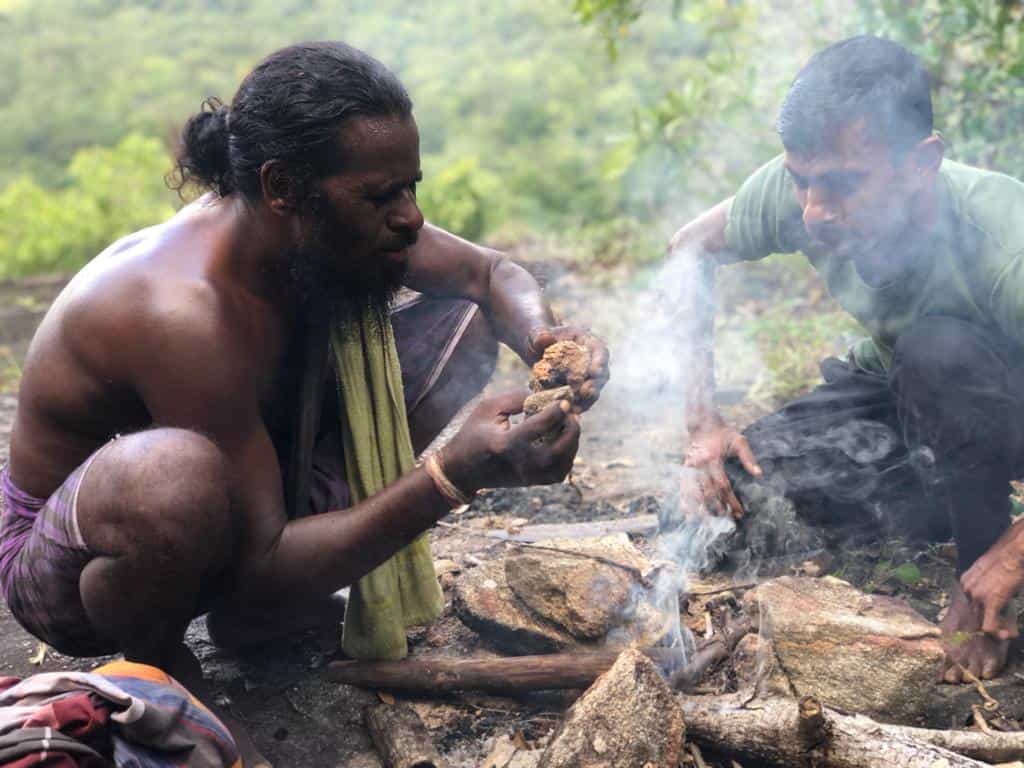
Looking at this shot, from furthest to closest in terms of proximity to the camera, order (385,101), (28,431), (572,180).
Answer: (572,180) → (28,431) → (385,101)

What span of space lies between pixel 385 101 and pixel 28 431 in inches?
47.6

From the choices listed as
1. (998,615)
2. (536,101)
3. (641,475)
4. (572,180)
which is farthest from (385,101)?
(536,101)

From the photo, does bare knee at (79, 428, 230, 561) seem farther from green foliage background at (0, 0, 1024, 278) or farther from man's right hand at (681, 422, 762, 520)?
green foliage background at (0, 0, 1024, 278)

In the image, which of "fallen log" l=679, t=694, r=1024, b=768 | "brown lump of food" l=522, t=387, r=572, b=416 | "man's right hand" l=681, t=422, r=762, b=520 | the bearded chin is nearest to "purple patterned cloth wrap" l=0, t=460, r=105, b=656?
the bearded chin

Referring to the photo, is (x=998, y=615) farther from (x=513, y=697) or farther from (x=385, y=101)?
(x=385, y=101)

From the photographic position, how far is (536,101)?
434 inches

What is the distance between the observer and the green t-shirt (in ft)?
9.37

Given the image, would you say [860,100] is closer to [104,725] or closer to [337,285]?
[337,285]

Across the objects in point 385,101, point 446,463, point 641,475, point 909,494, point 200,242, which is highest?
A: point 385,101

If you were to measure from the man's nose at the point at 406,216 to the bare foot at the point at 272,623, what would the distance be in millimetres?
1040

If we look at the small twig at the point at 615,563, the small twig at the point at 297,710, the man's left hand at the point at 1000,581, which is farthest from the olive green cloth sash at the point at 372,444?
the man's left hand at the point at 1000,581

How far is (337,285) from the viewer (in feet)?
8.56

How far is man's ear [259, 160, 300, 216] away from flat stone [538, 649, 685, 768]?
1324mm

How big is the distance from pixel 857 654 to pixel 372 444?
1.38 metres
